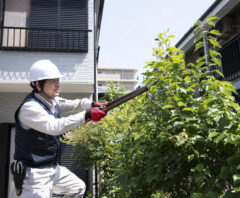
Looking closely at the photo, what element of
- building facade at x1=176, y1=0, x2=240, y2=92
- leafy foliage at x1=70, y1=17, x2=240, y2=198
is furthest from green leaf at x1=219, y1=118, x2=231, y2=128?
building facade at x1=176, y1=0, x2=240, y2=92

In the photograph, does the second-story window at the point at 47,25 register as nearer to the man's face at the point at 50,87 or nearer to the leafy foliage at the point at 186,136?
the man's face at the point at 50,87

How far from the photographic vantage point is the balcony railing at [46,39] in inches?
307

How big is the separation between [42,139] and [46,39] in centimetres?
580

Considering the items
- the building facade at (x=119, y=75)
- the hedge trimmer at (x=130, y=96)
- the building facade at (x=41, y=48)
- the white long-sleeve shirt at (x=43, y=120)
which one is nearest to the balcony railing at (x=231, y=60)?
the building facade at (x=41, y=48)

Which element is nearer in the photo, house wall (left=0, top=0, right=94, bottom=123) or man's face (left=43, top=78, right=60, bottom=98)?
man's face (left=43, top=78, right=60, bottom=98)

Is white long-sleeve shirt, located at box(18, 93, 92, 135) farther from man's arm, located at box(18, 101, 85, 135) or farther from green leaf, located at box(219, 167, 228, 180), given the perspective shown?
green leaf, located at box(219, 167, 228, 180)

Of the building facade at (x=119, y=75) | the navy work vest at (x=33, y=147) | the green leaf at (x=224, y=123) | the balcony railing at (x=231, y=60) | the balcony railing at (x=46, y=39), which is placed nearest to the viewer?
the green leaf at (x=224, y=123)

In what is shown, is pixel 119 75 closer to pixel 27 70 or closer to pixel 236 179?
pixel 27 70

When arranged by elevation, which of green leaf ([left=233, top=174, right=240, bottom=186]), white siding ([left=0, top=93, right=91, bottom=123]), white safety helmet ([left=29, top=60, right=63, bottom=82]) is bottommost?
green leaf ([left=233, top=174, right=240, bottom=186])

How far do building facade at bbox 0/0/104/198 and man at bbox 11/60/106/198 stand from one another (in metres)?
4.45

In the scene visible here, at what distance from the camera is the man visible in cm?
258

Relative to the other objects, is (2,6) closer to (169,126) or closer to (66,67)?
(66,67)

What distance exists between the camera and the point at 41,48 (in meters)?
7.60

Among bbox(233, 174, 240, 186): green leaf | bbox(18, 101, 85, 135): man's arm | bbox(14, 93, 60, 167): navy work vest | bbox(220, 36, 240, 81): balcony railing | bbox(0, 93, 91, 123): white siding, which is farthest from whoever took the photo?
bbox(220, 36, 240, 81): balcony railing
